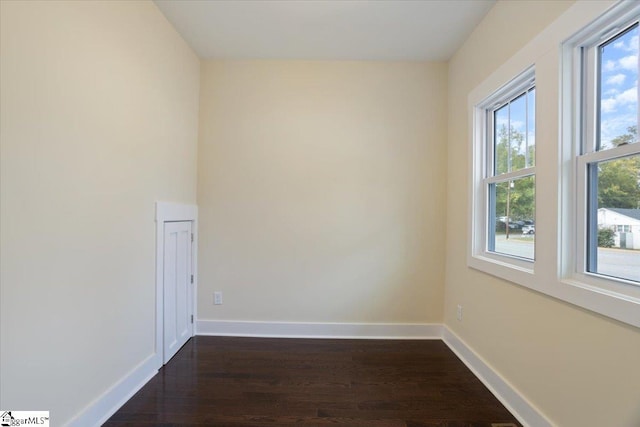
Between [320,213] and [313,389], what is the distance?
149cm

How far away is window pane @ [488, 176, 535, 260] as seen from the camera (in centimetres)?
179

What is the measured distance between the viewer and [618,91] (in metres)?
1.27

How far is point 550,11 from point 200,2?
221 cm

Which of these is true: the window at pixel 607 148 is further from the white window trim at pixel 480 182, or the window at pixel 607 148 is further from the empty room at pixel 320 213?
the white window trim at pixel 480 182

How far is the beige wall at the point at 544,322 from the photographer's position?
46.2 inches

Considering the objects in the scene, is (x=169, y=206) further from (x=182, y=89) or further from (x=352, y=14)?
(x=352, y=14)

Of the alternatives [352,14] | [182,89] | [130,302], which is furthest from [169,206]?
[352,14]

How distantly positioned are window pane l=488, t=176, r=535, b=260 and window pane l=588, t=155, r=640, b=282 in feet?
1.24

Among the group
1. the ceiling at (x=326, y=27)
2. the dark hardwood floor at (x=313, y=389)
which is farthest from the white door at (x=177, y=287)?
the ceiling at (x=326, y=27)

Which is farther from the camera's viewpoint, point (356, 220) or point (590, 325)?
point (356, 220)

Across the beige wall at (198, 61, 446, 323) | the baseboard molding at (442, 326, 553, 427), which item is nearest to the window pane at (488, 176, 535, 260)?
the beige wall at (198, 61, 446, 323)

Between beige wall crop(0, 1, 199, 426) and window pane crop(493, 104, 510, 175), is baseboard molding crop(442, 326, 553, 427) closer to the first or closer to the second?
window pane crop(493, 104, 510, 175)

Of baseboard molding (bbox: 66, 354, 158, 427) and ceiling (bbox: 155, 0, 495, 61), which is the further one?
ceiling (bbox: 155, 0, 495, 61)

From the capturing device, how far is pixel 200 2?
2.04m
